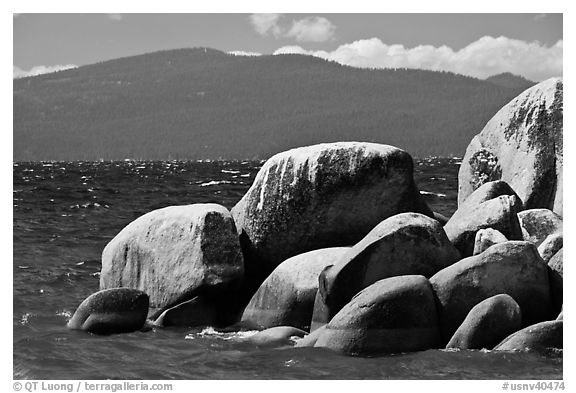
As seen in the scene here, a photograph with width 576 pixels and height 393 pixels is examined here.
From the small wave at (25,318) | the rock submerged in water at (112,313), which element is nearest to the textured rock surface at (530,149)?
the rock submerged in water at (112,313)

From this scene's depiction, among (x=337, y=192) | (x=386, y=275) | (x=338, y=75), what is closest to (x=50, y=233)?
(x=337, y=192)

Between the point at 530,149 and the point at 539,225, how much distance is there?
2.22 meters

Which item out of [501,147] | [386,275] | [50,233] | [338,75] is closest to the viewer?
[386,275]

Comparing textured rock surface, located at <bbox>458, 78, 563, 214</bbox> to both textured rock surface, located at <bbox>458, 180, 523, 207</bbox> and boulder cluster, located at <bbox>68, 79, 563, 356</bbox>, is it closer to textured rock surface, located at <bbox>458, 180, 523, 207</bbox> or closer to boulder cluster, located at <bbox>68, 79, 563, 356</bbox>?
boulder cluster, located at <bbox>68, 79, 563, 356</bbox>

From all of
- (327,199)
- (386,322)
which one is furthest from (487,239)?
(327,199)

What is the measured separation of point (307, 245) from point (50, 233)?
10792 mm

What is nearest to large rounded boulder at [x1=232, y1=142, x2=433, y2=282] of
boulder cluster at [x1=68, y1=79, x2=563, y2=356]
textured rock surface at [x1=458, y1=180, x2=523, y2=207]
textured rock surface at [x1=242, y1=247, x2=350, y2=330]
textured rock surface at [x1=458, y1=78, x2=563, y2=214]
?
boulder cluster at [x1=68, y1=79, x2=563, y2=356]

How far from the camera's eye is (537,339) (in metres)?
11.1

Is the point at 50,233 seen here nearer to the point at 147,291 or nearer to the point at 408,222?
the point at 147,291

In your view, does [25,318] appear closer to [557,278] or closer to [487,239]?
[487,239]

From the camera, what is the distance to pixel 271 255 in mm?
15391

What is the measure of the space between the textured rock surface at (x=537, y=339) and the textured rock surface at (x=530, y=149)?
4717 mm

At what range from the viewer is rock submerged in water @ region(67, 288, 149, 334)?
13.5 meters

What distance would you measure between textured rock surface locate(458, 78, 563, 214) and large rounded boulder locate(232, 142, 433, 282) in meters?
2.21
